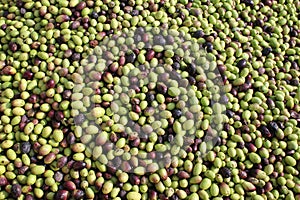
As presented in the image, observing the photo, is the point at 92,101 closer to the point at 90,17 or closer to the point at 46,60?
the point at 46,60

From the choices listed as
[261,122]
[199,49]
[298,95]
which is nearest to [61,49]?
[199,49]

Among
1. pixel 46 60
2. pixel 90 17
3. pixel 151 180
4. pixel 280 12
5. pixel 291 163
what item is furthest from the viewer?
pixel 280 12

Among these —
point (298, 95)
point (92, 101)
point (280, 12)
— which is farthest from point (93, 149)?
point (280, 12)

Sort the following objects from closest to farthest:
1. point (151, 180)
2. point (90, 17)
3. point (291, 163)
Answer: point (151, 180) < point (291, 163) < point (90, 17)

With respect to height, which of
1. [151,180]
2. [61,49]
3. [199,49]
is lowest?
[151,180]

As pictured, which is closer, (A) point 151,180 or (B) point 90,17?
(A) point 151,180

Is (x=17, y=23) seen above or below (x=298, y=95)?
below

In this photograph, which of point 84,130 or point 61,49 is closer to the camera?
point 84,130

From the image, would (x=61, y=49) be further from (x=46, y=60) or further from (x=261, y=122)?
(x=261, y=122)

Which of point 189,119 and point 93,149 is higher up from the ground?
point 189,119
